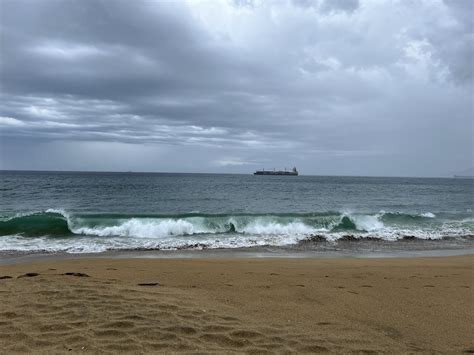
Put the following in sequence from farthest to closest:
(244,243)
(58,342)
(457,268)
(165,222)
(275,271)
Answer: (165,222) < (244,243) < (457,268) < (275,271) < (58,342)

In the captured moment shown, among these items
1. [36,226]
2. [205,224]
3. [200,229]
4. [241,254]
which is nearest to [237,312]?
Result: [241,254]

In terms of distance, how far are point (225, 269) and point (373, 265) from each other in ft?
13.9

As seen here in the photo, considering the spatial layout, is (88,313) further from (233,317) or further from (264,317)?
(264,317)

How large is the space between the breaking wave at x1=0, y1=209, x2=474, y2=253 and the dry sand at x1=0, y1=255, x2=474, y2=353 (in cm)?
642

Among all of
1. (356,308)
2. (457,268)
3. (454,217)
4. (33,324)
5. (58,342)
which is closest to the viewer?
(58,342)

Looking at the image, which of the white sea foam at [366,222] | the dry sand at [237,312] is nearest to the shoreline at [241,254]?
the dry sand at [237,312]

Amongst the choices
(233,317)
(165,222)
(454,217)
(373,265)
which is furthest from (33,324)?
(454,217)

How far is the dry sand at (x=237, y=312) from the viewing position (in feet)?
12.7

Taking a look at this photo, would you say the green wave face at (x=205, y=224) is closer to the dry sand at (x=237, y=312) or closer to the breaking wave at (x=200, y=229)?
the breaking wave at (x=200, y=229)

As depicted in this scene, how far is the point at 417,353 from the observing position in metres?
3.88

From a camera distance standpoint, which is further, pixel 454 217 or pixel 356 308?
pixel 454 217

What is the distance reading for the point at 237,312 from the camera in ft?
16.2

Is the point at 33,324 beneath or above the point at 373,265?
above

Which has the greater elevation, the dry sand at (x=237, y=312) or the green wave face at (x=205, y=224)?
the dry sand at (x=237, y=312)
